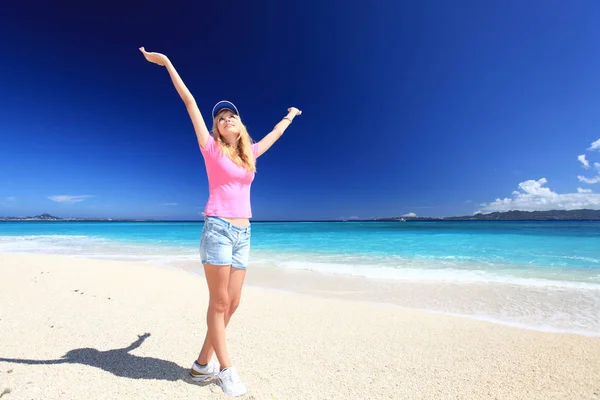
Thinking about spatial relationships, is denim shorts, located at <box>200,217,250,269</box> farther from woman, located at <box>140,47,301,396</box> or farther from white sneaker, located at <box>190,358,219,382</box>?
white sneaker, located at <box>190,358,219,382</box>

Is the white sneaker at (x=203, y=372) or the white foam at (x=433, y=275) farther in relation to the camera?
the white foam at (x=433, y=275)

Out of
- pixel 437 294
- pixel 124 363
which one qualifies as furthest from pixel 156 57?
pixel 437 294

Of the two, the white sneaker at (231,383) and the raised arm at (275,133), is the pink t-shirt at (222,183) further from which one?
the white sneaker at (231,383)

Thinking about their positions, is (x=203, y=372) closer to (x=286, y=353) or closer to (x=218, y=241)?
(x=286, y=353)

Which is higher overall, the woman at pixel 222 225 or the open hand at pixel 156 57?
the open hand at pixel 156 57

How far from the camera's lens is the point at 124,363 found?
8.86ft

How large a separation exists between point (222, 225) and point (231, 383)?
1.24 m

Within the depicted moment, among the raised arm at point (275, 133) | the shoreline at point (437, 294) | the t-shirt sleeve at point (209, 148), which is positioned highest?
the raised arm at point (275, 133)

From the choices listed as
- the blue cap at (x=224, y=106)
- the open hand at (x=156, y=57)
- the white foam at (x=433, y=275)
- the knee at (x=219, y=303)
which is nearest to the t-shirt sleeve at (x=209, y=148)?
the blue cap at (x=224, y=106)

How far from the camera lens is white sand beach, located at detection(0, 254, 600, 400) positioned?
7.72 ft

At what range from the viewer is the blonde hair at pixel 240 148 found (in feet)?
7.82

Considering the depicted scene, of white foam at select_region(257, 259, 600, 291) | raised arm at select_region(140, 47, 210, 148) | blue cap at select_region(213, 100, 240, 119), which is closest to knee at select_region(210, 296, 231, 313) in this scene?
raised arm at select_region(140, 47, 210, 148)

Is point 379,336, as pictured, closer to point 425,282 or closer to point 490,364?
point 490,364

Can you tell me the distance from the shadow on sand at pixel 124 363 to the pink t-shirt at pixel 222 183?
1487 millimetres
